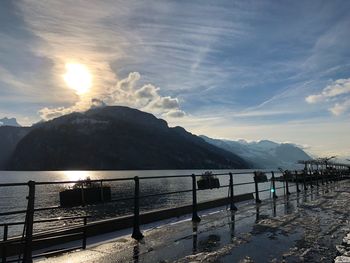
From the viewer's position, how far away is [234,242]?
8789 mm

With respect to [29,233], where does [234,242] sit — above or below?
below

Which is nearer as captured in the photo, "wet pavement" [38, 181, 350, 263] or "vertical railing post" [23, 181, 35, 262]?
"vertical railing post" [23, 181, 35, 262]

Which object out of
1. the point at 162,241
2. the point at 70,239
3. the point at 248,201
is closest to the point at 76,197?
the point at 70,239

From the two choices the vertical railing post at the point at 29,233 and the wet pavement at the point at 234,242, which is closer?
the vertical railing post at the point at 29,233

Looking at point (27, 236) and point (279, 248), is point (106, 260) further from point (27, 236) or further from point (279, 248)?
point (279, 248)

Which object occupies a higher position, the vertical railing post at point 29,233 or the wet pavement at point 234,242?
the vertical railing post at point 29,233

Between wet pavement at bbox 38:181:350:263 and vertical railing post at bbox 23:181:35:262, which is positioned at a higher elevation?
vertical railing post at bbox 23:181:35:262

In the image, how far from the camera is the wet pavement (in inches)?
291

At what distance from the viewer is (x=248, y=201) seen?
1872 centimetres

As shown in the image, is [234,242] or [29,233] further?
[234,242]

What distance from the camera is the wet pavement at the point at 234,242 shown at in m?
7.38

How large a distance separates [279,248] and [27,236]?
5.17 m

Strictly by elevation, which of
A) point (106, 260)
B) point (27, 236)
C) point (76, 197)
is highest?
point (76, 197)

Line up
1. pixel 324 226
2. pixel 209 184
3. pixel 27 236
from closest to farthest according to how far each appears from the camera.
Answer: pixel 27 236
pixel 324 226
pixel 209 184
